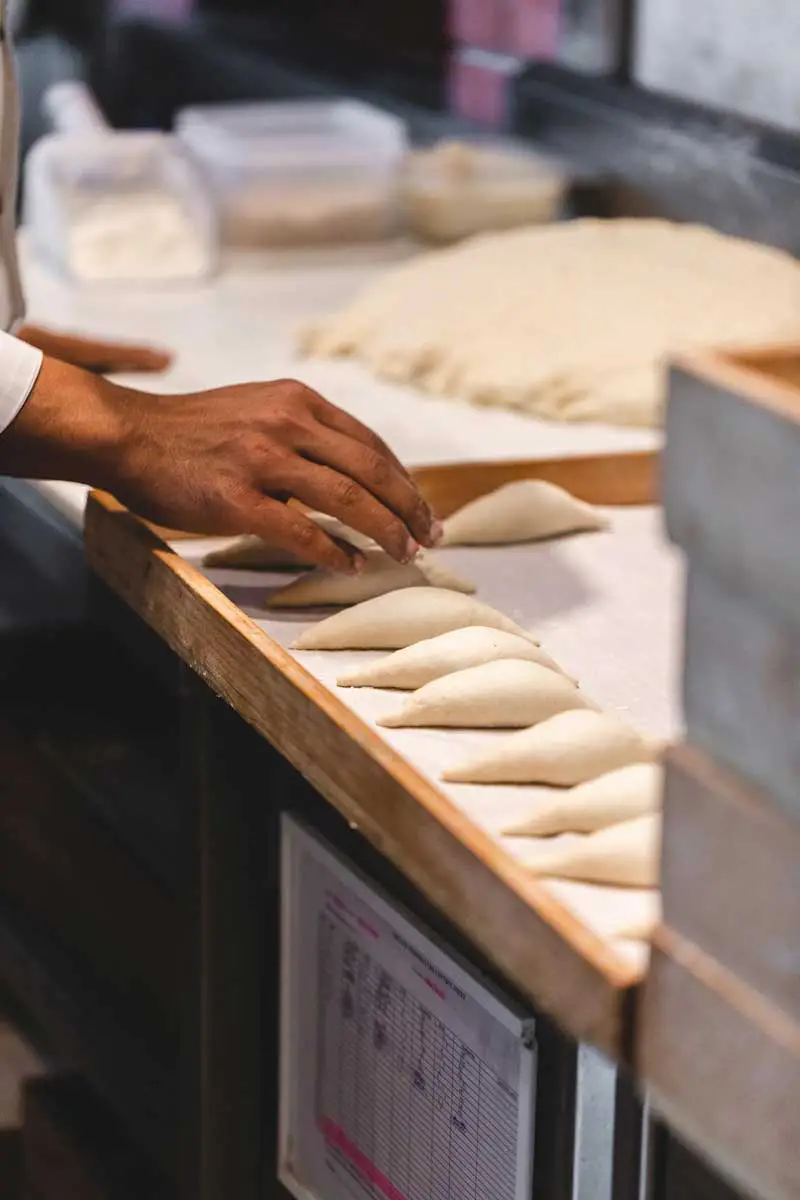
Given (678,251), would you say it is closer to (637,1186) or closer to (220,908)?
(220,908)

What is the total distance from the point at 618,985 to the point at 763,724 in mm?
183

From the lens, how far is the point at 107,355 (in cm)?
226

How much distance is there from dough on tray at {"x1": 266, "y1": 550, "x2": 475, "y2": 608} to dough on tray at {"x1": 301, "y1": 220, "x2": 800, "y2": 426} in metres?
0.63

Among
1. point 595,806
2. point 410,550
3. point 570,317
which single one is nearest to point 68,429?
point 410,550

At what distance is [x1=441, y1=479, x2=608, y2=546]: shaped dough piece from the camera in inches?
67.4

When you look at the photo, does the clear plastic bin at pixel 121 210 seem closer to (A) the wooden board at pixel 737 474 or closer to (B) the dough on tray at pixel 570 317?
(B) the dough on tray at pixel 570 317

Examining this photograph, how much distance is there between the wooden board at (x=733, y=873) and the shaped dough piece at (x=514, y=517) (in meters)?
0.79

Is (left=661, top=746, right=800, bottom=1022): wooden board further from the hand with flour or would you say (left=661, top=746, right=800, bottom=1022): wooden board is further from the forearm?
the forearm

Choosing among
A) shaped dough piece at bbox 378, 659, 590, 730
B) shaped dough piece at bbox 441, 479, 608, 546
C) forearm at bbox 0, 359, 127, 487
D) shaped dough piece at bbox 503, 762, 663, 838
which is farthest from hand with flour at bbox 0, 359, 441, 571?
shaped dough piece at bbox 503, 762, 663, 838

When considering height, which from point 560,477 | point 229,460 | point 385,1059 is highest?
point 229,460

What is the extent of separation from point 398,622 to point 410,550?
0.13 meters

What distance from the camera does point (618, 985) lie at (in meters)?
0.96

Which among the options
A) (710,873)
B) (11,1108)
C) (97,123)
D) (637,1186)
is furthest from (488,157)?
(710,873)

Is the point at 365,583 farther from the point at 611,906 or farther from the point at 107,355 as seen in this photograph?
the point at 107,355
